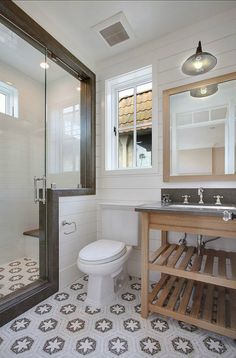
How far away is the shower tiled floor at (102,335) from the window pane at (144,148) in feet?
4.61

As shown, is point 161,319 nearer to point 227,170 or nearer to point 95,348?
point 95,348

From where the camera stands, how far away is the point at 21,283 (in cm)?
188

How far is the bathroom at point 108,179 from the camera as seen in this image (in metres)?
1.27

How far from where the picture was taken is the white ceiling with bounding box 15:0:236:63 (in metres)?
1.62

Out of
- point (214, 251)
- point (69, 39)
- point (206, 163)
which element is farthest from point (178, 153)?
point (69, 39)

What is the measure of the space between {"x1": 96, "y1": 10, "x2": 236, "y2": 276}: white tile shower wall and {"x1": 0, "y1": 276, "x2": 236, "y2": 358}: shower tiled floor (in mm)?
690

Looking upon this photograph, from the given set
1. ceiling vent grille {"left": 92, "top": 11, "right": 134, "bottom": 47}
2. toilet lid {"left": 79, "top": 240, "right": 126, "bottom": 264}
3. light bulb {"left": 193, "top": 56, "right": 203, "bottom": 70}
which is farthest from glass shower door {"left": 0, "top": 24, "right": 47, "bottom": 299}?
light bulb {"left": 193, "top": 56, "right": 203, "bottom": 70}

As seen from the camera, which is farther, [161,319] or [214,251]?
[214,251]

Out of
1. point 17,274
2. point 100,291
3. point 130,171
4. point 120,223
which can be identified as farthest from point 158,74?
point 17,274

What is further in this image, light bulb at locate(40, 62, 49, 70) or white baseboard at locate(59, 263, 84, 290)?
light bulb at locate(40, 62, 49, 70)

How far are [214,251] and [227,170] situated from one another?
71 centimetres

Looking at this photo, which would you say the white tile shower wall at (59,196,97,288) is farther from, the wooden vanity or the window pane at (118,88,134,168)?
the wooden vanity

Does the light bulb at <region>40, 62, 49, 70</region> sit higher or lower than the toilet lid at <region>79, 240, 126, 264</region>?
higher

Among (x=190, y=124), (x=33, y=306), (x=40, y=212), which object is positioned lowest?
(x=33, y=306)
